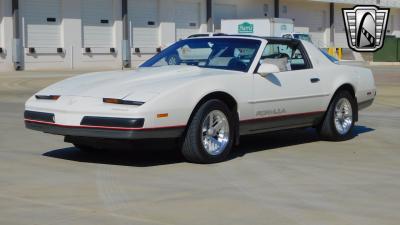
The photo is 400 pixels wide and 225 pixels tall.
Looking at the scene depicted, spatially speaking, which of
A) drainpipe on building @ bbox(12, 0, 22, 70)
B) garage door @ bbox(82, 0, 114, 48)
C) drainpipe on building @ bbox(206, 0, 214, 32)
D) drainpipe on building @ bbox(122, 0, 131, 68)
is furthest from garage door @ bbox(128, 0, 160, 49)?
drainpipe on building @ bbox(12, 0, 22, 70)

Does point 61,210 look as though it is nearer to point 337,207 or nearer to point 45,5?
point 337,207

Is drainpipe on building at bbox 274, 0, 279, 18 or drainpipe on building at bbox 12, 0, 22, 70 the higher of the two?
drainpipe on building at bbox 274, 0, 279, 18

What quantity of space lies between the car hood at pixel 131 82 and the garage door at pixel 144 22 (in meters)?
33.7

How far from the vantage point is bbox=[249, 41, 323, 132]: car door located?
870 cm

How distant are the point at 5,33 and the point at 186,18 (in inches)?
533

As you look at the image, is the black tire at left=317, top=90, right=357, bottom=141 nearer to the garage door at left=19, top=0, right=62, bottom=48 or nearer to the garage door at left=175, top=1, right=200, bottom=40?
the garage door at left=19, top=0, right=62, bottom=48

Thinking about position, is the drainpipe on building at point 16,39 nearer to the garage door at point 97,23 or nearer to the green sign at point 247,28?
the garage door at point 97,23

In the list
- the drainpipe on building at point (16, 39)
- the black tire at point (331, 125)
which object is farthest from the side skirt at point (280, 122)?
the drainpipe on building at point (16, 39)

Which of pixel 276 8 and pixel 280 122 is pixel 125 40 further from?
pixel 280 122

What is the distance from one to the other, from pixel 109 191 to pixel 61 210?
79 centimetres

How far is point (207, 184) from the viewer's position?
6918mm

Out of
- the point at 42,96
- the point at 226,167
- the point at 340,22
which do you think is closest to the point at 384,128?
the point at 226,167

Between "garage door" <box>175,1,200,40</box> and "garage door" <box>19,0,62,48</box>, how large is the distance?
923 cm

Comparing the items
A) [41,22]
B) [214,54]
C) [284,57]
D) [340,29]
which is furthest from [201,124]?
[340,29]
